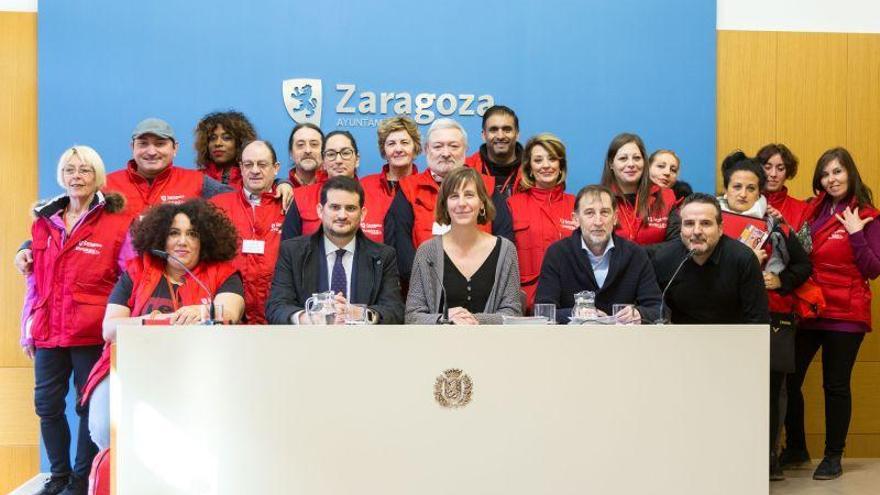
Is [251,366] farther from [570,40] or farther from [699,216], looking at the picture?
[570,40]

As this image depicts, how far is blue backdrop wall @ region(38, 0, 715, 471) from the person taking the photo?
17.5 feet

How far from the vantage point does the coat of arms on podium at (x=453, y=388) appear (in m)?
2.97

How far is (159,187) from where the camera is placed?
4.68m

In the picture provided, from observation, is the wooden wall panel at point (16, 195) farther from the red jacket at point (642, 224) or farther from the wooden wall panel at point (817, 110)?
the wooden wall panel at point (817, 110)

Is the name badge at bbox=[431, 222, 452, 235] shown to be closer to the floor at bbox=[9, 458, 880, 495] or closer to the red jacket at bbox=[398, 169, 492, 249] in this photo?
the red jacket at bbox=[398, 169, 492, 249]

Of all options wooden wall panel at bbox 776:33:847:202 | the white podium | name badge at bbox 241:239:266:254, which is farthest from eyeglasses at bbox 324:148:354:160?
wooden wall panel at bbox 776:33:847:202

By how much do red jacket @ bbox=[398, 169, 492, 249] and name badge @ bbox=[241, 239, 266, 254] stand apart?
679mm

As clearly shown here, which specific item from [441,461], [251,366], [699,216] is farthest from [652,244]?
[251,366]

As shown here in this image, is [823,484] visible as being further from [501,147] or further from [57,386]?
[57,386]

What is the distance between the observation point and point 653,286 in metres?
3.90

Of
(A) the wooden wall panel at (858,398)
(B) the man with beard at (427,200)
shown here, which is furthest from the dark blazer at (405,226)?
(A) the wooden wall panel at (858,398)

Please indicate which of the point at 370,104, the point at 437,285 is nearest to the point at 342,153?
the point at 370,104

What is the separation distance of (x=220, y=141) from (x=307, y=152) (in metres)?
0.54

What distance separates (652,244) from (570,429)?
1.70 m
